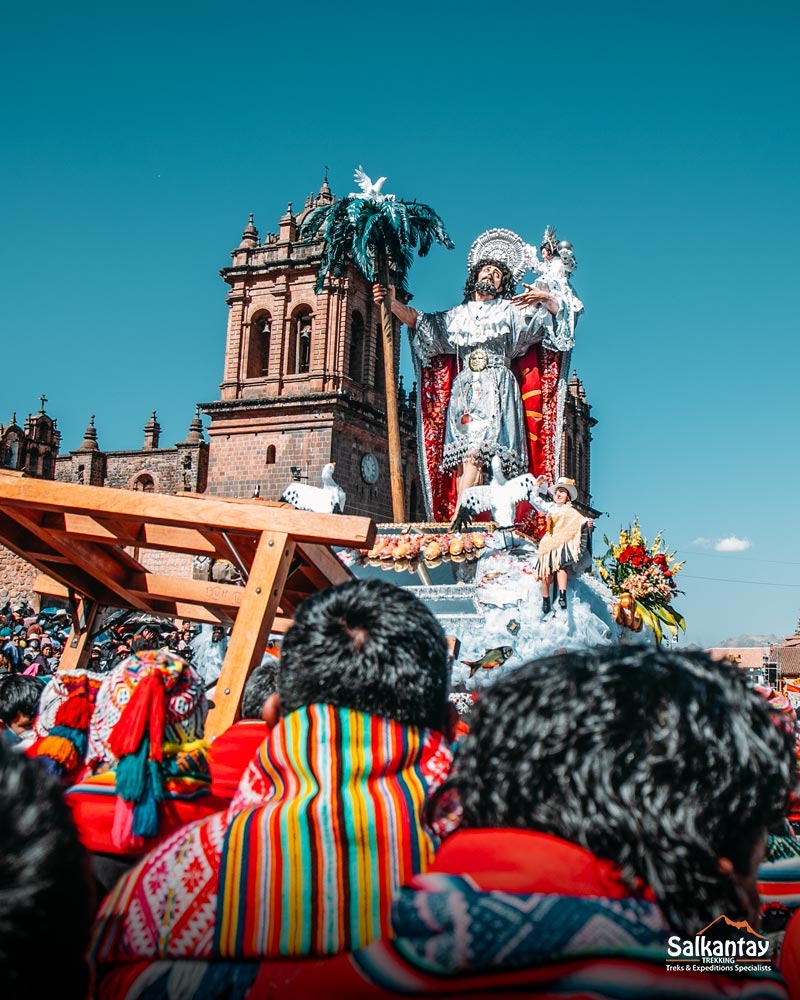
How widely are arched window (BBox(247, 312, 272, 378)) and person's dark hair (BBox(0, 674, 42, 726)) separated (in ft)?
99.6

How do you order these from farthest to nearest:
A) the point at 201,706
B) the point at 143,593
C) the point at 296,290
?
the point at 296,290
the point at 143,593
the point at 201,706

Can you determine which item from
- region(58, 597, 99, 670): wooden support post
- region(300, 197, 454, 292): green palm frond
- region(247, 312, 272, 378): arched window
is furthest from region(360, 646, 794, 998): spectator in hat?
region(247, 312, 272, 378): arched window

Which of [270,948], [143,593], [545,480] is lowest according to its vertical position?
[270,948]

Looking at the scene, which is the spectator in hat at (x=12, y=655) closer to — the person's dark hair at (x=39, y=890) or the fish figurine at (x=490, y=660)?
the fish figurine at (x=490, y=660)

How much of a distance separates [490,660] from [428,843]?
5.72 metres

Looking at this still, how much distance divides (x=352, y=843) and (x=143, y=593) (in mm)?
5352

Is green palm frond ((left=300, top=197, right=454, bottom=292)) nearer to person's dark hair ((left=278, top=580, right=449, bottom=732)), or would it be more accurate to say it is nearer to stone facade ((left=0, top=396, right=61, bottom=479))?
person's dark hair ((left=278, top=580, right=449, bottom=732))

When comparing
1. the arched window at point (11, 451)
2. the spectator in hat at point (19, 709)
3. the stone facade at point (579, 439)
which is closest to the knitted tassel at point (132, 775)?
the spectator in hat at point (19, 709)

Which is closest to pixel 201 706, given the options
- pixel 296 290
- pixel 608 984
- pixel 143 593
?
pixel 608 984

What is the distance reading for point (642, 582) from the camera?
9148 mm

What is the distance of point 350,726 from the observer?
194 centimetres

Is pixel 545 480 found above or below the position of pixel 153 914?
above

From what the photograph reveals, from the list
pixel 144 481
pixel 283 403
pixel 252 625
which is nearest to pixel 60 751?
pixel 252 625

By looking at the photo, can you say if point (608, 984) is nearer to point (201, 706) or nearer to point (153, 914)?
point (153, 914)
